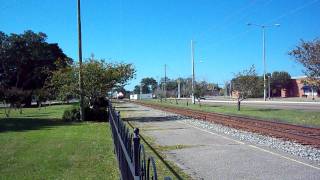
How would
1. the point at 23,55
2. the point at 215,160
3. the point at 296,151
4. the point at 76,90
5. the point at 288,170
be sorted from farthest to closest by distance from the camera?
the point at 23,55, the point at 76,90, the point at 296,151, the point at 215,160, the point at 288,170

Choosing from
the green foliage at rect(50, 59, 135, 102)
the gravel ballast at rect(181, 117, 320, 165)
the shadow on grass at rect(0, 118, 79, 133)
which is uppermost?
the green foliage at rect(50, 59, 135, 102)

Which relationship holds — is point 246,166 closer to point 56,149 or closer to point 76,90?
point 56,149

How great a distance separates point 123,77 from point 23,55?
176 feet

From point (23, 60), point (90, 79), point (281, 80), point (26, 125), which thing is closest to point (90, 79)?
point (90, 79)

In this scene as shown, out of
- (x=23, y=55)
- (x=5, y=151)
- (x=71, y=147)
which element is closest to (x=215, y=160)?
(x=71, y=147)

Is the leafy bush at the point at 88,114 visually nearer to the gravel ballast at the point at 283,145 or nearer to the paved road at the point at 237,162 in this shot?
the gravel ballast at the point at 283,145

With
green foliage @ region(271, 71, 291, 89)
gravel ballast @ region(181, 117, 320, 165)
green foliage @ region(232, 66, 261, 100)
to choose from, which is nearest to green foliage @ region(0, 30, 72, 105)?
green foliage @ region(232, 66, 261, 100)

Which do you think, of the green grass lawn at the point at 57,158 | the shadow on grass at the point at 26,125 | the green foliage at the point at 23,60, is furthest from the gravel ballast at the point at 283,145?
the green foliage at the point at 23,60

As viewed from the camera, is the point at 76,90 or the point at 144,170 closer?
the point at 144,170

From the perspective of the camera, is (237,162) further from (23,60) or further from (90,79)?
(23,60)

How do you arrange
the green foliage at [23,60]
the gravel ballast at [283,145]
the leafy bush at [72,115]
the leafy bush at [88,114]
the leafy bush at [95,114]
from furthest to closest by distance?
the green foliage at [23,60] < the leafy bush at [95,114] < the leafy bush at [88,114] < the leafy bush at [72,115] < the gravel ballast at [283,145]

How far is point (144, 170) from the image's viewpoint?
5871 mm

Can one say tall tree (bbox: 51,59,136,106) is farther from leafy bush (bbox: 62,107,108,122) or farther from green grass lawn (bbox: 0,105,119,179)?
green grass lawn (bbox: 0,105,119,179)

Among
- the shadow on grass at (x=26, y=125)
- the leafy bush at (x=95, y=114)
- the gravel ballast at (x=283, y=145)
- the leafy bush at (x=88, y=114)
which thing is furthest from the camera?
the leafy bush at (x=95, y=114)
